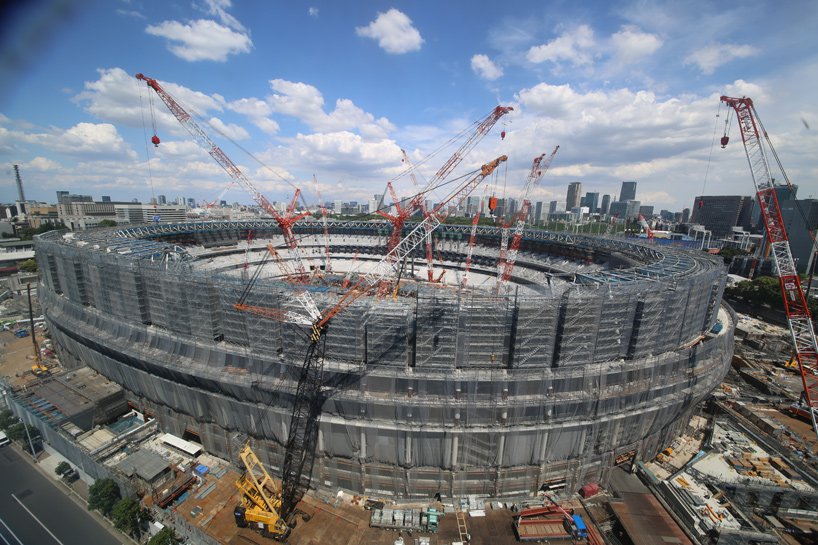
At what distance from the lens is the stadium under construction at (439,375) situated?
27281mm

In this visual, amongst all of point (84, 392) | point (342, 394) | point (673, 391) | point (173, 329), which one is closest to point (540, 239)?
point (673, 391)

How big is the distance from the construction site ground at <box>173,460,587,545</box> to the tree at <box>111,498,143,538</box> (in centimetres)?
244

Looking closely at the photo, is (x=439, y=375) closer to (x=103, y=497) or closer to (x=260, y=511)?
(x=260, y=511)

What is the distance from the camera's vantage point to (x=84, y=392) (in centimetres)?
3434

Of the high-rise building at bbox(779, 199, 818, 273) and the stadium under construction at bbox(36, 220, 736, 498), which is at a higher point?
the high-rise building at bbox(779, 199, 818, 273)

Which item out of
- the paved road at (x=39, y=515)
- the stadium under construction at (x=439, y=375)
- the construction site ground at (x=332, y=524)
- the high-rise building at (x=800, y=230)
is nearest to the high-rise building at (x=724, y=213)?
the high-rise building at (x=800, y=230)

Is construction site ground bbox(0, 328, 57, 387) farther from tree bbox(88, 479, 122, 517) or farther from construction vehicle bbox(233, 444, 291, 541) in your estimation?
construction vehicle bbox(233, 444, 291, 541)

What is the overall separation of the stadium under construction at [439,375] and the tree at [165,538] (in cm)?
774

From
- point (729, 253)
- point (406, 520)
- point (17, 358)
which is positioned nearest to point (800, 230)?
point (729, 253)

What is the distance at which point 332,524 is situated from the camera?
24906 millimetres

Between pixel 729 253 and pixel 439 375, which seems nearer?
pixel 439 375

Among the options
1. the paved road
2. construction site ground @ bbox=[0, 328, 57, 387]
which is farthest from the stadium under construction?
construction site ground @ bbox=[0, 328, 57, 387]

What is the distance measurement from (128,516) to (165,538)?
13.9 ft

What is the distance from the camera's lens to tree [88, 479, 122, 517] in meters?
25.0
